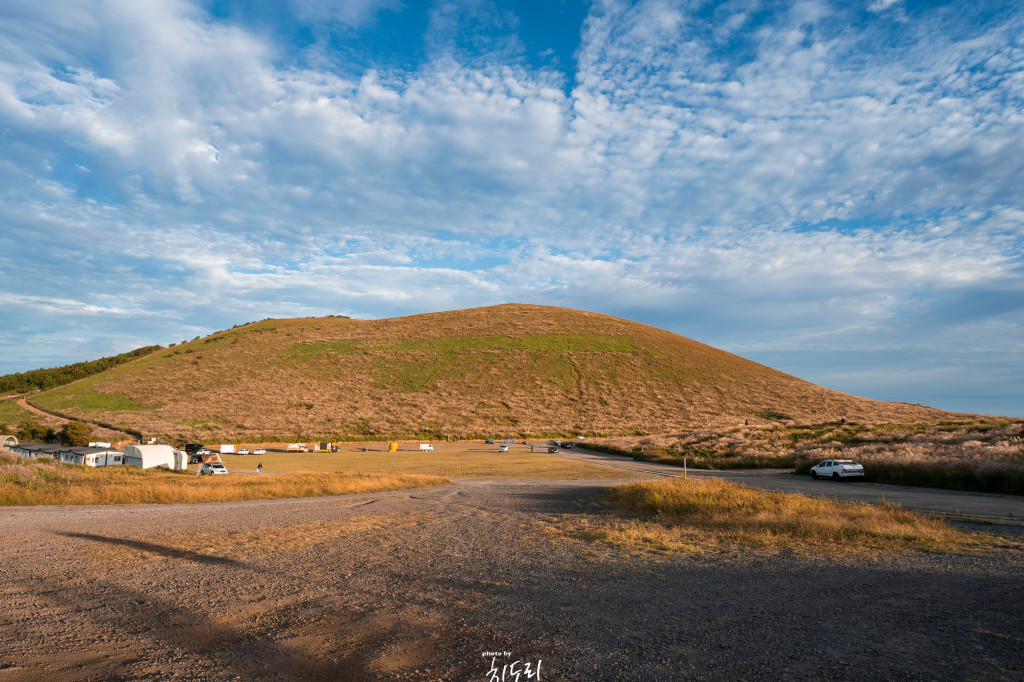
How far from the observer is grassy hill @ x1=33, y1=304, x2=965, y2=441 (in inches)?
3009

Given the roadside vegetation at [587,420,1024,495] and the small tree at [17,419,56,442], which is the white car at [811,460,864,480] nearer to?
the roadside vegetation at [587,420,1024,495]

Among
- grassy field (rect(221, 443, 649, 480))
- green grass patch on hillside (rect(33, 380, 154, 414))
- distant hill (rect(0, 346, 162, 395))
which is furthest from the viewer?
distant hill (rect(0, 346, 162, 395))

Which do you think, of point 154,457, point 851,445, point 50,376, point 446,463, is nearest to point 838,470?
point 851,445

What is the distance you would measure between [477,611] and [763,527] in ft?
33.6

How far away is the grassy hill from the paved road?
41.4 meters

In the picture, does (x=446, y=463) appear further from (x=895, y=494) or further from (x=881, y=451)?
(x=895, y=494)

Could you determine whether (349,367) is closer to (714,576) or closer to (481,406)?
(481,406)

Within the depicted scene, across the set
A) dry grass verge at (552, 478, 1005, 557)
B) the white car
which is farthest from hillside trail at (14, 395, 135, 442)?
the white car

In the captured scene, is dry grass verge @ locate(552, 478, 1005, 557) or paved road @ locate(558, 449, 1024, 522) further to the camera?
paved road @ locate(558, 449, 1024, 522)

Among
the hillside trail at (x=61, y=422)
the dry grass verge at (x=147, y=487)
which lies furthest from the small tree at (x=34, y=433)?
the dry grass verge at (x=147, y=487)

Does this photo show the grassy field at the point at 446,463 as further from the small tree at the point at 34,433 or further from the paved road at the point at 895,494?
the small tree at the point at 34,433

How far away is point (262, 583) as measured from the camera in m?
10.3

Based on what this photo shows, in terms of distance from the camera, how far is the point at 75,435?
58.9 m

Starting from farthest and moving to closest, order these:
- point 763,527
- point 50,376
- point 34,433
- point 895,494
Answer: point 50,376
point 34,433
point 895,494
point 763,527
